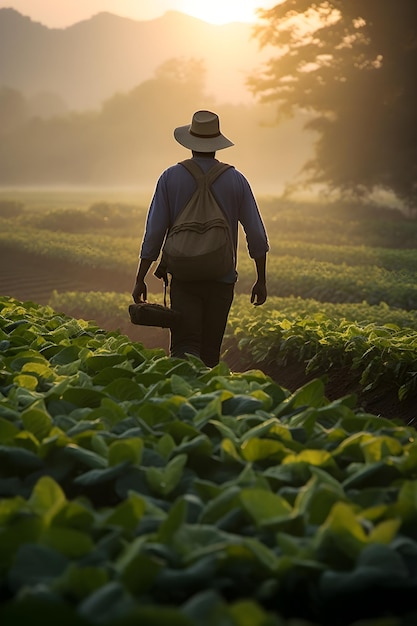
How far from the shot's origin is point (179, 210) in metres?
5.98

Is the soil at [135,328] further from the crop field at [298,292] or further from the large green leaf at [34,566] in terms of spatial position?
the large green leaf at [34,566]

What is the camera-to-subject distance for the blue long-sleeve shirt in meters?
5.94

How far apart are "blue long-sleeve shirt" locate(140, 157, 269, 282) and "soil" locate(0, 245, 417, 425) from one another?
1037 millimetres

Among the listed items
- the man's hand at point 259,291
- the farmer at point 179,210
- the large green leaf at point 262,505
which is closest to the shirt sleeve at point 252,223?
the farmer at point 179,210

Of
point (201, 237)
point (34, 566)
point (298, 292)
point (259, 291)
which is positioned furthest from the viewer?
point (298, 292)

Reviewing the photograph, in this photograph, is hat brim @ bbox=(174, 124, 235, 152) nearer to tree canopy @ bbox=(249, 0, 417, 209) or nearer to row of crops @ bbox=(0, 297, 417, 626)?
row of crops @ bbox=(0, 297, 417, 626)

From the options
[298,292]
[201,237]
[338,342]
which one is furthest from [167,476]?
[298,292]

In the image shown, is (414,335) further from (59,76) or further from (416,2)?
(59,76)

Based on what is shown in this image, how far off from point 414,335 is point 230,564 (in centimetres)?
Result: 561

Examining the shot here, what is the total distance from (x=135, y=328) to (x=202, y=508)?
10.6 metres

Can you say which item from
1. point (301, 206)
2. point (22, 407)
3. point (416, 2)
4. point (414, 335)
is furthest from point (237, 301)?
point (301, 206)

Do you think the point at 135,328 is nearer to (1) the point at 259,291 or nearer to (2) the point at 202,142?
(1) the point at 259,291

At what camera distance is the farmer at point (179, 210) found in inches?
234

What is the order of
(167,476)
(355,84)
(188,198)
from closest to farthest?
(167,476), (188,198), (355,84)
